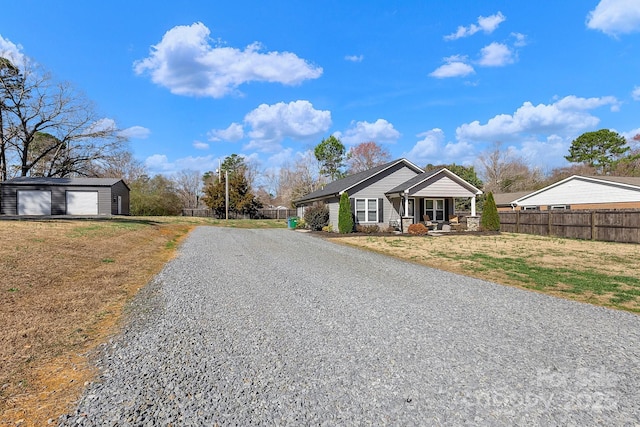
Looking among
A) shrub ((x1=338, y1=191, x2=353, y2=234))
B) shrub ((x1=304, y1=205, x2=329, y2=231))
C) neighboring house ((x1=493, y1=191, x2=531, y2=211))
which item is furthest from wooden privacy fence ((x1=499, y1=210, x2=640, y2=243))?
shrub ((x1=304, y1=205, x2=329, y2=231))

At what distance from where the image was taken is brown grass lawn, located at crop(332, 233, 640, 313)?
19.8ft

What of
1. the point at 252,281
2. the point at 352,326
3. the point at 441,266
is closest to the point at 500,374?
the point at 352,326

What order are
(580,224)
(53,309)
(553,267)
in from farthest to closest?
(580,224)
(553,267)
(53,309)

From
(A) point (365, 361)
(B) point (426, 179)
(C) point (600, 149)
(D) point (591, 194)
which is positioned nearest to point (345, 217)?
(B) point (426, 179)

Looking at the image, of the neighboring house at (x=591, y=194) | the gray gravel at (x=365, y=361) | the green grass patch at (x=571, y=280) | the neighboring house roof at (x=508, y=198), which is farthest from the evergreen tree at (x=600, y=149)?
the gray gravel at (x=365, y=361)

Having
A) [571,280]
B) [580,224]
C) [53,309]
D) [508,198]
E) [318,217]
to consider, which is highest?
[508,198]

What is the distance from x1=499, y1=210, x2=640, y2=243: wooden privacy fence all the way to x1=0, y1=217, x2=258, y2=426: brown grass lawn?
60.0ft

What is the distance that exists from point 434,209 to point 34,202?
28712mm

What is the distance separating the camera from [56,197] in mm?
25891

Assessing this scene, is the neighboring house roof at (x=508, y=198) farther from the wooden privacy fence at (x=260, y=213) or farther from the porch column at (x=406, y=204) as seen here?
the wooden privacy fence at (x=260, y=213)

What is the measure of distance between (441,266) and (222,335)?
21.6ft

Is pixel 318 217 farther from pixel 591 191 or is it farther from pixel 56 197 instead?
pixel 56 197

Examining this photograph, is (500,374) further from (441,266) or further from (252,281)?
Result: (441,266)

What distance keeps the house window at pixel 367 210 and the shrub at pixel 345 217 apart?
183 cm
